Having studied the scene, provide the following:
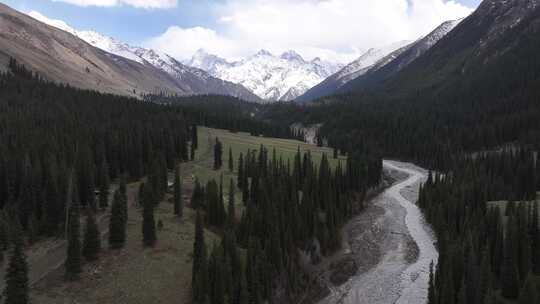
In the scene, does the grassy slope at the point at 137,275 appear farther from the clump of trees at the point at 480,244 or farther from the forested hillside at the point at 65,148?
the clump of trees at the point at 480,244

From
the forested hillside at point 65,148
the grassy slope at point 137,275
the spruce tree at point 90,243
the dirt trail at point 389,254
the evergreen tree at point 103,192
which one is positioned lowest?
the dirt trail at point 389,254

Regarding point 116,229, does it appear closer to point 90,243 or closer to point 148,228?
point 148,228

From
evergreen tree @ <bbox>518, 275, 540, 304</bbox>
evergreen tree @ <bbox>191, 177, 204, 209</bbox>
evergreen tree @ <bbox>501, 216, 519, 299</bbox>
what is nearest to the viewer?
evergreen tree @ <bbox>518, 275, 540, 304</bbox>

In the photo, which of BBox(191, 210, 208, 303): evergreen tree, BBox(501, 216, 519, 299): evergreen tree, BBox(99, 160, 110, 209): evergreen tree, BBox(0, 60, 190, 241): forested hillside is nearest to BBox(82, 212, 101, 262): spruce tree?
BBox(0, 60, 190, 241): forested hillside

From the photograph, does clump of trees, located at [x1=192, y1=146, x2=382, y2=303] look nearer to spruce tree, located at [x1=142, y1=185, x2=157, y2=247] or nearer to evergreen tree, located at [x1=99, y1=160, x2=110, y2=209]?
spruce tree, located at [x1=142, y1=185, x2=157, y2=247]

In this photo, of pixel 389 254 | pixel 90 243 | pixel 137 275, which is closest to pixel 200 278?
pixel 137 275

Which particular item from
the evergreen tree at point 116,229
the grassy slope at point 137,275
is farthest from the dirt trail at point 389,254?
the evergreen tree at point 116,229

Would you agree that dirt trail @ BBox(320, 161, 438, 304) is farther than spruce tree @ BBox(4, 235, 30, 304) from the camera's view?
Yes

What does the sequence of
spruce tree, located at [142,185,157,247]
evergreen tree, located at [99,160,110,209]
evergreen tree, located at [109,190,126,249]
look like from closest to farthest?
1. evergreen tree, located at [109,190,126,249]
2. spruce tree, located at [142,185,157,247]
3. evergreen tree, located at [99,160,110,209]
